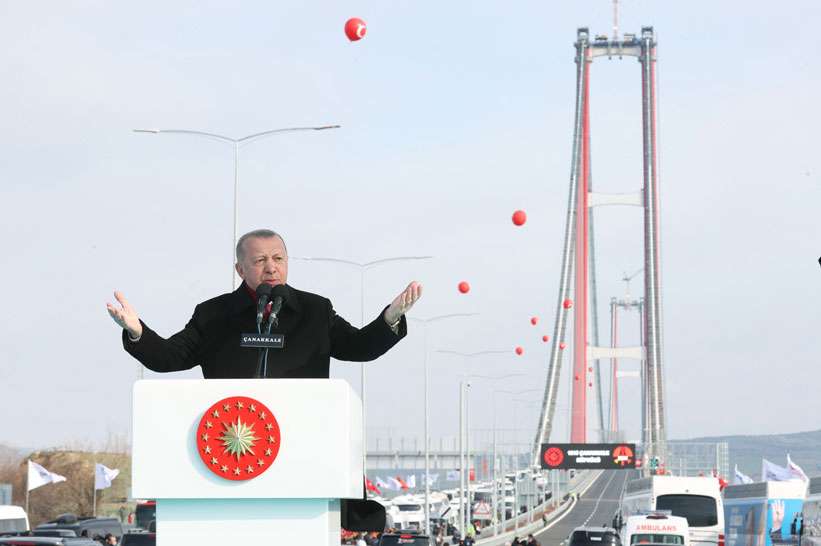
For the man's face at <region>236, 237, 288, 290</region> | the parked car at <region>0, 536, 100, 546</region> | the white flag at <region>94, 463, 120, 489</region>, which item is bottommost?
the white flag at <region>94, 463, 120, 489</region>

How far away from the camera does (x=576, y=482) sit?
430 ft

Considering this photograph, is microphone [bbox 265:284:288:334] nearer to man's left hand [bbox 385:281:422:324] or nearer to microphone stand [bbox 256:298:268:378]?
microphone stand [bbox 256:298:268:378]

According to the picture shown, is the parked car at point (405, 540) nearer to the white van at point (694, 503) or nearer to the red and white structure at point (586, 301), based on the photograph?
the white van at point (694, 503)

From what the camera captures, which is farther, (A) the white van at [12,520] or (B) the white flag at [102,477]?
(B) the white flag at [102,477]

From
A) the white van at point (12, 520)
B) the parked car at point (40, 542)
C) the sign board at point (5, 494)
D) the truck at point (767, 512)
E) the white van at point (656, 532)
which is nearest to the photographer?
the parked car at point (40, 542)

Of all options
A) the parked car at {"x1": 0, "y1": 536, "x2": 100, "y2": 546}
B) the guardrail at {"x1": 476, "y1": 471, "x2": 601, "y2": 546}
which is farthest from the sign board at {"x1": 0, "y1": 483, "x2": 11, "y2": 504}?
the parked car at {"x1": 0, "y1": 536, "x2": 100, "y2": 546}

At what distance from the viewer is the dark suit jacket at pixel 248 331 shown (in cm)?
530

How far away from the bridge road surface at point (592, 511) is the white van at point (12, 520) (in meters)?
30.9

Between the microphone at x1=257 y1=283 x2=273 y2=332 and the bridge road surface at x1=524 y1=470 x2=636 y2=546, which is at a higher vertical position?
the microphone at x1=257 y1=283 x2=273 y2=332

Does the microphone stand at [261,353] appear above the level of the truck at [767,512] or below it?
above

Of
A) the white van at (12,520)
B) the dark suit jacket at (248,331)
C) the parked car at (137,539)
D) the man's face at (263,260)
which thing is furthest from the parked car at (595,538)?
the man's face at (263,260)

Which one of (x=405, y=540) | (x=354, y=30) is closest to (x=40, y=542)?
(x=354, y=30)

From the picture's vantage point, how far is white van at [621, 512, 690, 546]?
3388cm

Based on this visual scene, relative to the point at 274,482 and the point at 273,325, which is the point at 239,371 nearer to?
the point at 273,325
